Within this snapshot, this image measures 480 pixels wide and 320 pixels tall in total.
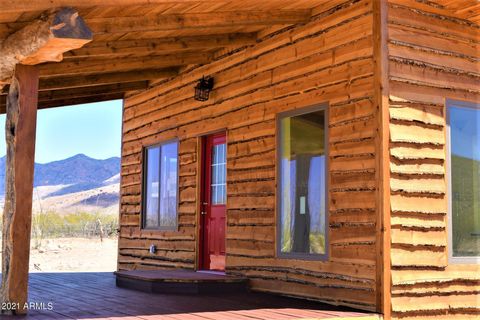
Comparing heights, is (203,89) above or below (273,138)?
above

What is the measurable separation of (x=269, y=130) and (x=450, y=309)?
2836 millimetres

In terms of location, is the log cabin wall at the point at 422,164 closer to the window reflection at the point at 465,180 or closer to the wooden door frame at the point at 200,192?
the window reflection at the point at 465,180

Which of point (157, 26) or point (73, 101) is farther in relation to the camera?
point (73, 101)

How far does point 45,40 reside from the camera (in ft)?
18.5

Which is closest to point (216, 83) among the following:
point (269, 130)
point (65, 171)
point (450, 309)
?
point (269, 130)

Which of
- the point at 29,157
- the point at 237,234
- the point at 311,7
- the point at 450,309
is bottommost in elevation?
the point at 450,309

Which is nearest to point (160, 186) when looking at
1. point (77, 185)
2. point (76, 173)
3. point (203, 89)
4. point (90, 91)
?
point (90, 91)

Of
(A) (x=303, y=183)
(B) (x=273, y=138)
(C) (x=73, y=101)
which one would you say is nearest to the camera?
(A) (x=303, y=183)

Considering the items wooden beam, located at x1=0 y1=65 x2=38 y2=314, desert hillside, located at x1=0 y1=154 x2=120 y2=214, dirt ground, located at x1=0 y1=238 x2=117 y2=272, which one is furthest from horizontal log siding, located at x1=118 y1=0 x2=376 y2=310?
desert hillside, located at x1=0 y1=154 x2=120 y2=214

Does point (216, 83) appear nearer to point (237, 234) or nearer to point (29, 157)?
point (237, 234)

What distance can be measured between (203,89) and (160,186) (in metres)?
2.12

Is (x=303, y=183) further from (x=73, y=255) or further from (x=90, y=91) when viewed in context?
(x=73, y=255)

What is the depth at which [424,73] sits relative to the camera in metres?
6.96

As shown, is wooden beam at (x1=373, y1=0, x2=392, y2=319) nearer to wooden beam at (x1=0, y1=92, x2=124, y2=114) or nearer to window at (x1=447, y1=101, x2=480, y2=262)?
window at (x1=447, y1=101, x2=480, y2=262)
